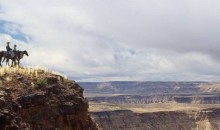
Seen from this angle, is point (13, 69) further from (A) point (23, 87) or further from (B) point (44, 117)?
(B) point (44, 117)

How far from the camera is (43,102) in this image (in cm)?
3262

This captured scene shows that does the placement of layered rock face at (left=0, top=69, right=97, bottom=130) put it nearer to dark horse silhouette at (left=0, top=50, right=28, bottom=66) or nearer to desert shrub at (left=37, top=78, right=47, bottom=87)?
desert shrub at (left=37, top=78, right=47, bottom=87)

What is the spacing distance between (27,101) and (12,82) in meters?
2.18

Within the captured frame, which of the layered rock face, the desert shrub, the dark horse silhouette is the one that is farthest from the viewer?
the dark horse silhouette

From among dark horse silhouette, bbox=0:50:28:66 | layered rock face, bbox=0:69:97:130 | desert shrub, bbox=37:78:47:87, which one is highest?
dark horse silhouette, bbox=0:50:28:66

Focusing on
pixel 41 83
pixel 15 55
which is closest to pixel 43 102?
pixel 41 83

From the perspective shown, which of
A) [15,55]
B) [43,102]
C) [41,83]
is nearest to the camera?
[43,102]

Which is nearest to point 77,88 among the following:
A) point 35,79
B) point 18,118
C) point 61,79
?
point 61,79

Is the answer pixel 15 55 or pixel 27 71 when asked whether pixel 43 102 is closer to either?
pixel 27 71

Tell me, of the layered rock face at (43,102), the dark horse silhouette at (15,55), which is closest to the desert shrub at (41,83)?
the layered rock face at (43,102)

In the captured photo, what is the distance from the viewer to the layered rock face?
99.5ft

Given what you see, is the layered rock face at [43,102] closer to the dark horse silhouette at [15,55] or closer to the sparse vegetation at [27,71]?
the sparse vegetation at [27,71]

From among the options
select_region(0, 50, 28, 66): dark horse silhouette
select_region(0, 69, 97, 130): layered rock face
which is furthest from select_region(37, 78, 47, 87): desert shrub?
select_region(0, 50, 28, 66): dark horse silhouette

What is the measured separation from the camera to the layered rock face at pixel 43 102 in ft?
99.5
